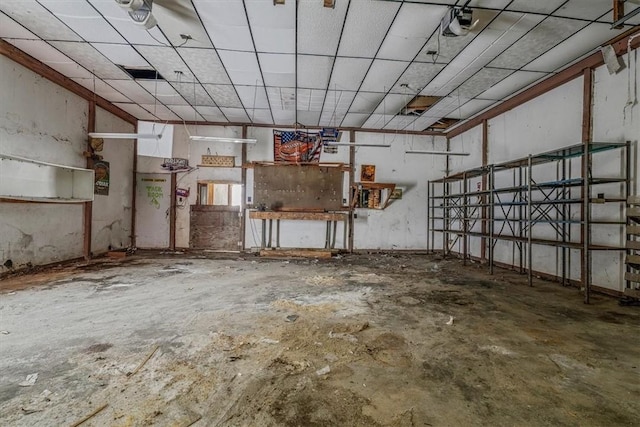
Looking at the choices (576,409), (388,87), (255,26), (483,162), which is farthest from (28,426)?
(483,162)

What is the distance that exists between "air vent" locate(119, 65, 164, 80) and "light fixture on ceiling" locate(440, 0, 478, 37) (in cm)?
454

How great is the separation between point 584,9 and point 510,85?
2.08m

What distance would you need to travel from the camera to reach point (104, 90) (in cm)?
587

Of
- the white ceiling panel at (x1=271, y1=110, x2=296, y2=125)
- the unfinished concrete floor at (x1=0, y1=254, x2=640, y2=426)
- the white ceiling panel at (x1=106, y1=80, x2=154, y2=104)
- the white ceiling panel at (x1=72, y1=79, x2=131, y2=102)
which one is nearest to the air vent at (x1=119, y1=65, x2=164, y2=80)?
the white ceiling panel at (x1=106, y1=80, x2=154, y2=104)

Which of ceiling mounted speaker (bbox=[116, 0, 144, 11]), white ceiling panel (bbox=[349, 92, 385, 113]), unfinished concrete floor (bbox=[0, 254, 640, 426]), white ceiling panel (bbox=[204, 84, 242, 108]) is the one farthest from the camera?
white ceiling panel (bbox=[349, 92, 385, 113])

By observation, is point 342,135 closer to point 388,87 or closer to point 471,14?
point 388,87

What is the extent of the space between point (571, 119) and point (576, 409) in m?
4.65

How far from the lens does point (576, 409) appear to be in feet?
5.24

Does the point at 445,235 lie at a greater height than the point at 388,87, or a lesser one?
lesser

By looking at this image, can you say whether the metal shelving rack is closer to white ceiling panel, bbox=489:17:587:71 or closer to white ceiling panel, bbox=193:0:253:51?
white ceiling panel, bbox=489:17:587:71

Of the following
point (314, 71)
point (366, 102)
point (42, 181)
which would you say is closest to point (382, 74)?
point (314, 71)

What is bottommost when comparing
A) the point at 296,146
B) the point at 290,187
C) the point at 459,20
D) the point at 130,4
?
the point at 290,187

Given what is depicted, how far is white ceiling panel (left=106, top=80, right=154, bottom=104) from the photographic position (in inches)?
216

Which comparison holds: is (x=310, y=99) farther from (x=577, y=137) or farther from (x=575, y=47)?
(x=577, y=137)
